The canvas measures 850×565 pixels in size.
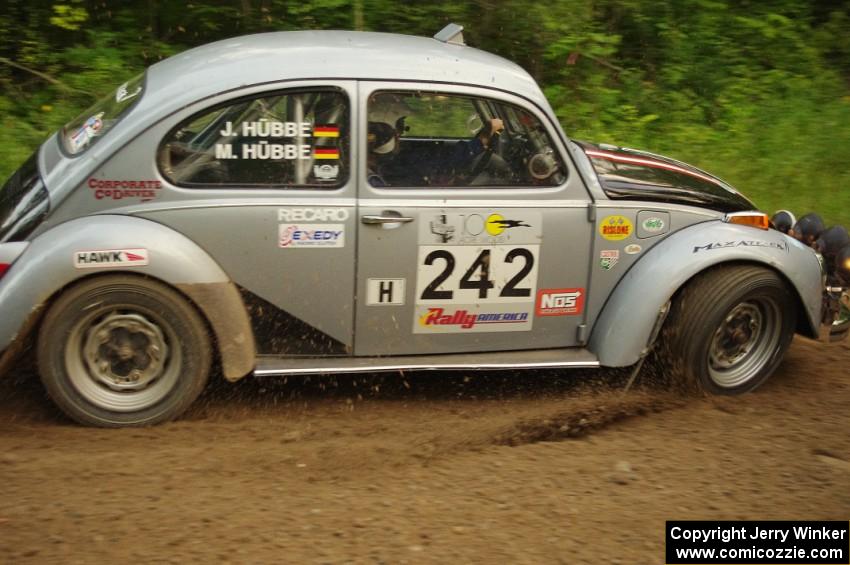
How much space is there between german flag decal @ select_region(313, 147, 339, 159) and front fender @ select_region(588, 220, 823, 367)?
1654mm

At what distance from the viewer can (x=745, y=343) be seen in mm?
5371

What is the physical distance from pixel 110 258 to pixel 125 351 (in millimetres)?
486

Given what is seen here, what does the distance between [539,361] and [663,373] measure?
2.70 ft

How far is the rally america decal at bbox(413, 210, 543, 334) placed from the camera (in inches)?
188

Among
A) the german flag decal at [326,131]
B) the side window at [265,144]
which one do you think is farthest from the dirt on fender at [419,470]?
the german flag decal at [326,131]

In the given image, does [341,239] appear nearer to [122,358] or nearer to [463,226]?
[463,226]

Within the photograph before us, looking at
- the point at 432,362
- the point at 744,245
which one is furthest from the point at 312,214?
the point at 744,245

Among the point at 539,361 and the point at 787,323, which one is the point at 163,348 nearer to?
the point at 539,361

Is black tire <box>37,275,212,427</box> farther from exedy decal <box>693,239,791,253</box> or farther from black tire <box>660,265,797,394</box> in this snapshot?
exedy decal <box>693,239,791,253</box>

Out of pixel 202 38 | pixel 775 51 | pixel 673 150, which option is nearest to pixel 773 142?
pixel 673 150

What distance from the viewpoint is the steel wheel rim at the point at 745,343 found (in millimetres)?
5305

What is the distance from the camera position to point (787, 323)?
534 cm

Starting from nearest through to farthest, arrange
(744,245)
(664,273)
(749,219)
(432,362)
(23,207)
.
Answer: (23,207)
(432,362)
(664,273)
(744,245)
(749,219)

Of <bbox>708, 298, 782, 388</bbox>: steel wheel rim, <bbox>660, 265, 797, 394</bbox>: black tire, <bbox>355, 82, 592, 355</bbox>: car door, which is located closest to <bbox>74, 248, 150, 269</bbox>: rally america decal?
<bbox>355, 82, 592, 355</bbox>: car door
